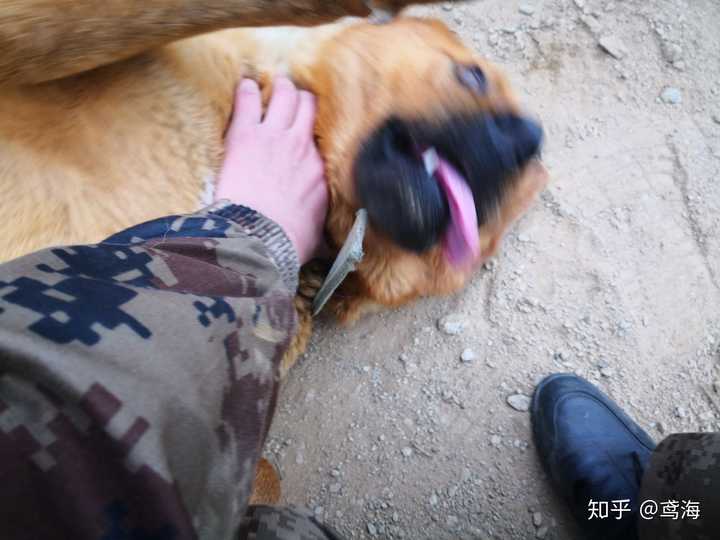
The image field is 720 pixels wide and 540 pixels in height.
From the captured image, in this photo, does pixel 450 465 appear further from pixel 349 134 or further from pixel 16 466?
pixel 16 466

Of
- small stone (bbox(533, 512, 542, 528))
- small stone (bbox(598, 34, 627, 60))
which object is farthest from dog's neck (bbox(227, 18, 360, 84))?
small stone (bbox(533, 512, 542, 528))

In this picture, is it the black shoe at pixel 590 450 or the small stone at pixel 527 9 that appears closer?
the black shoe at pixel 590 450

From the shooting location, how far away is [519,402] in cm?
220

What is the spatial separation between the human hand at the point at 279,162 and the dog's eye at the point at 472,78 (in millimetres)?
456

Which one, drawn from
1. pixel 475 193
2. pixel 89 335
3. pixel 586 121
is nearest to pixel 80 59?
pixel 89 335

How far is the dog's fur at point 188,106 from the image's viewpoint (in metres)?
1.32

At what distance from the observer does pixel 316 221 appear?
67.4 inches

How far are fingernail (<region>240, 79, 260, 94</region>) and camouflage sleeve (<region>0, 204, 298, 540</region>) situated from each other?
739 mm

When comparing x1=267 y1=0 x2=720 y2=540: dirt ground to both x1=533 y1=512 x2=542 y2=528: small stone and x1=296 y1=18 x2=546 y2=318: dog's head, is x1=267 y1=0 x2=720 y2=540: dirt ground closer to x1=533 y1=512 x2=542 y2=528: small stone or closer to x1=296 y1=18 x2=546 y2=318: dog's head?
x1=533 y1=512 x2=542 y2=528: small stone

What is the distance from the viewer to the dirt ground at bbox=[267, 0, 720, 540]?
2068 millimetres

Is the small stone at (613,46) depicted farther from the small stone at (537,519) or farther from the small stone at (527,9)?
the small stone at (537,519)

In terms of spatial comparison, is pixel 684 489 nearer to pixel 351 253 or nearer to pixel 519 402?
pixel 519 402

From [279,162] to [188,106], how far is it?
0.30 m

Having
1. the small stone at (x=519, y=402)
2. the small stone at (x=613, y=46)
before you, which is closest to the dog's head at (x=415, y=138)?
the small stone at (x=519, y=402)
